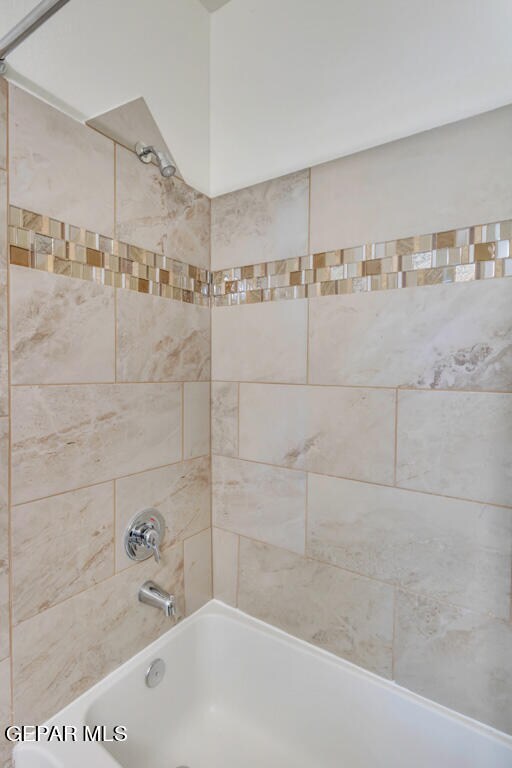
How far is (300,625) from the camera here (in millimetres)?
1322

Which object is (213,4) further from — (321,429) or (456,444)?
(456,444)

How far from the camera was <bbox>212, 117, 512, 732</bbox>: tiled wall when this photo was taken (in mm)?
982

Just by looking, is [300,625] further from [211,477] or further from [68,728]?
[68,728]

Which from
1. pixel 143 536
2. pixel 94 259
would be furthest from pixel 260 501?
pixel 94 259

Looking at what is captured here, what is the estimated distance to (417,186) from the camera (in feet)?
3.48

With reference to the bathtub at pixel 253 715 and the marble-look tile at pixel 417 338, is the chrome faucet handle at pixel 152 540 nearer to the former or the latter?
the bathtub at pixel 253 715

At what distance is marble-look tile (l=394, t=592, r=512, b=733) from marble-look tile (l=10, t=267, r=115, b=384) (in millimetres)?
1143

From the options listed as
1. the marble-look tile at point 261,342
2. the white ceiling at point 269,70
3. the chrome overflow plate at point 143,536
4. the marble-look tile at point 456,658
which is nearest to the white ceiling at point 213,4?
the white ceiling at point 269,70

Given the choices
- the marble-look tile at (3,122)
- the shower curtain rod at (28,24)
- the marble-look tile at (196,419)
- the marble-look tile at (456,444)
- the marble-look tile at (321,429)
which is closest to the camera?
the shower curtain rod at (28,24)

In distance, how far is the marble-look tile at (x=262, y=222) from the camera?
1275 mm

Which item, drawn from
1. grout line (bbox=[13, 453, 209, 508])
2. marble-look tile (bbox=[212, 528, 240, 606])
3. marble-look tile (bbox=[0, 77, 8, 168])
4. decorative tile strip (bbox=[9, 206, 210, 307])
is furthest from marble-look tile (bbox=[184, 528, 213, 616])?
marble-look tile (bbox=[0, 77, 8, 168])

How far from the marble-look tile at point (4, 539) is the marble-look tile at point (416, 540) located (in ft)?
2.86

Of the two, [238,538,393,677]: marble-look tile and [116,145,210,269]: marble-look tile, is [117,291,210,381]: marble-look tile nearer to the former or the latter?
[116,145,210,269]: marble-look tile

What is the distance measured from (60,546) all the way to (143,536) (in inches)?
10.5
